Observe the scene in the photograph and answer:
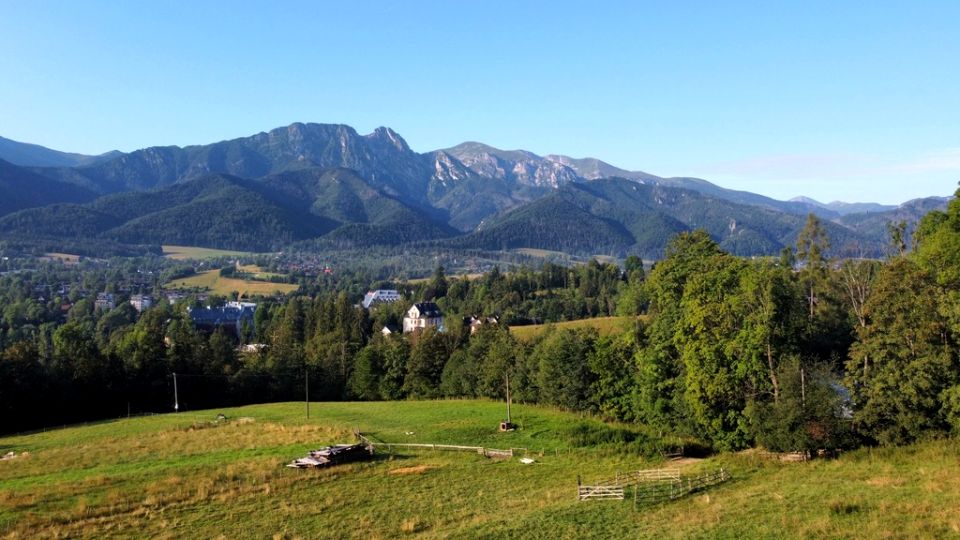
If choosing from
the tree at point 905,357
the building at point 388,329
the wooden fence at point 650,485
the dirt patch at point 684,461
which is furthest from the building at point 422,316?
the tree at point 905,357

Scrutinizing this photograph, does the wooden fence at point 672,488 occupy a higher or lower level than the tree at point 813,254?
lower

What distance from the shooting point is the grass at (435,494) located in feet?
83.4

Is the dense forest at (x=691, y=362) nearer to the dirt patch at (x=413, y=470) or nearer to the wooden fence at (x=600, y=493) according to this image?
the wooden fence at (x=600, y=493)

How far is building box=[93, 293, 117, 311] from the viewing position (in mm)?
171188

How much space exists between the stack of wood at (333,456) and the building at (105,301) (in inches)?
5942

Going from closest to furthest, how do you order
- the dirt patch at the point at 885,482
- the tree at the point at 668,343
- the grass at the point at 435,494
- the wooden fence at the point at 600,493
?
the grass at the point at 435,494
the dirt patch at the point at 885,482
the wooden fence at the point at 600,493
the tree at the point at 668,343

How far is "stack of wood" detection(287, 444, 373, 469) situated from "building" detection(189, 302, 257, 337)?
109 metres

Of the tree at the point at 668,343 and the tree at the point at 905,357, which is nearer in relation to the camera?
the tree at the point at 905,357

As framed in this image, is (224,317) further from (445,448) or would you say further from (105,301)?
(445,448)

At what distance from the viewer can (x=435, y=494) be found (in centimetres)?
3234

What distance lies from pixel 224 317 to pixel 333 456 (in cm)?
13074

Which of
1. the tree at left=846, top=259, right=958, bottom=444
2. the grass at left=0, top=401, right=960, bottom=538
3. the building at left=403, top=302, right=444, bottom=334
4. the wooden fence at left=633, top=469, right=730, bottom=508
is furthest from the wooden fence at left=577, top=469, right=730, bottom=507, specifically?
the building at left=403, top=302, right=444, bottom=334

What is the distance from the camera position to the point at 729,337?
130 feet

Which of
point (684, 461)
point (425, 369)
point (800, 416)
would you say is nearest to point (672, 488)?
point (684, 461)
